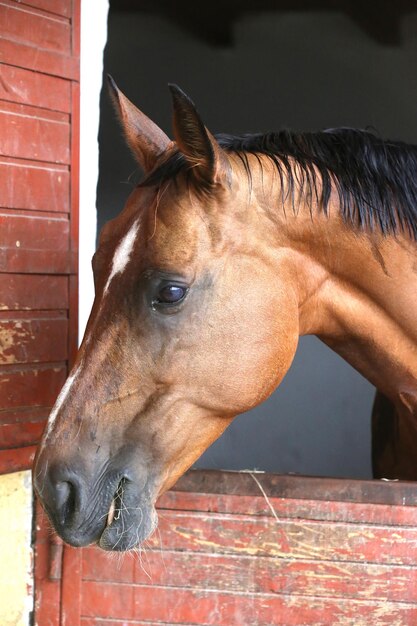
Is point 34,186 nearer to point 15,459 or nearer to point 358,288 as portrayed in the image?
point 15,459

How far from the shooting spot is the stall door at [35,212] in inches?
96.3

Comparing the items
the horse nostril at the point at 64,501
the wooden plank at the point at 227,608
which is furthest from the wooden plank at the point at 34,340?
the horse nostril at the point at 64,501

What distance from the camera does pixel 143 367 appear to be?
1.75 meters

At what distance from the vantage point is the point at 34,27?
8.18 ft

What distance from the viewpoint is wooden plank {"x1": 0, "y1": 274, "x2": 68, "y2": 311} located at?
246cm

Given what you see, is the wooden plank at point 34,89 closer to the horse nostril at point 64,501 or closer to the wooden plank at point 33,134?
the wooden plank at point 33,134

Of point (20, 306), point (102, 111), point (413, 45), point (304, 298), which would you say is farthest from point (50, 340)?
point (413, 45)

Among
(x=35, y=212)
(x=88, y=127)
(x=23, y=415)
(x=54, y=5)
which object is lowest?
(x=23, y=415)

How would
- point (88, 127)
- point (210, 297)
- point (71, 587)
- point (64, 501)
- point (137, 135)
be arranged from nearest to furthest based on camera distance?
point (64, 501)
point (210, 297)
point (137, 135)
point (71, 587)
point (88, 127)

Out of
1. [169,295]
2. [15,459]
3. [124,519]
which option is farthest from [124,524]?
[15,459]

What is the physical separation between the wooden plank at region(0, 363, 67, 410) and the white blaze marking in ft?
2.69

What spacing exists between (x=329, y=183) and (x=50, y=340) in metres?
1.15

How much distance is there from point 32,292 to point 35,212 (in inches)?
10.6

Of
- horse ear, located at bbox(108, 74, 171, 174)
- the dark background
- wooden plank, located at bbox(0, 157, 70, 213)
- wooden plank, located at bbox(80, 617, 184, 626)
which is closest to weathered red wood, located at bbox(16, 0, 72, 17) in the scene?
wooden plank, located at bbox(0, 157, 70, 213)
